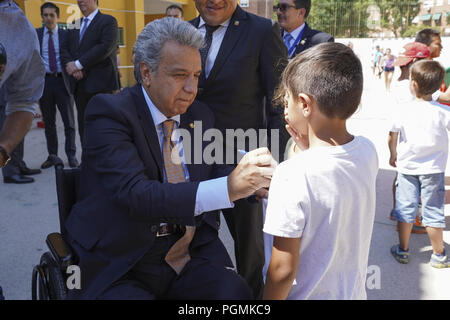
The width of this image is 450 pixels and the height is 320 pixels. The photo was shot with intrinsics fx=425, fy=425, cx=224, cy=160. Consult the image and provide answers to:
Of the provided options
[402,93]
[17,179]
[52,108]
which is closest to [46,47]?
[52,108]

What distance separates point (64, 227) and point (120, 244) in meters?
0.31

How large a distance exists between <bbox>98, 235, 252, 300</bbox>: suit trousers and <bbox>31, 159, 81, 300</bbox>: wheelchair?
18cm

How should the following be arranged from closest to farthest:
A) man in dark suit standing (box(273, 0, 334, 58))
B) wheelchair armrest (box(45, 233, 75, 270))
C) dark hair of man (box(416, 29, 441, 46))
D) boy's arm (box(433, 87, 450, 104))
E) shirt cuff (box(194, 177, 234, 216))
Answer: shirt cuff (box(194, 177, 234, 216)) < wheelchair armrest (box(45, 233, 75, 270)) < boy's arm (box(433, 87, 450, 104)) < man in dark suit standing (box(273, 0, 334, 58)) < dark hair of man (box(416, 29, 441, 46))

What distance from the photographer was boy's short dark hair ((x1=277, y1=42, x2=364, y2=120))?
1.31m

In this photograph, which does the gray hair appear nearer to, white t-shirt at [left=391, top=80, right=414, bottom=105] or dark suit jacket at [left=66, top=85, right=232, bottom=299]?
dark suit jacket at [left=66, top=85, right=232, bottom=299]

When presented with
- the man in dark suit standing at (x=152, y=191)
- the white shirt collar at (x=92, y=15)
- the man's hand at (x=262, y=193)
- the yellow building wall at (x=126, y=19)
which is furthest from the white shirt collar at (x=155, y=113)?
the yellow building wall at (x=126, y=19)

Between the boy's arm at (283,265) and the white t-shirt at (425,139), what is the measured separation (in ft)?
6.46

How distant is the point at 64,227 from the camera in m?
1.71

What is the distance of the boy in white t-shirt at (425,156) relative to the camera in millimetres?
2938

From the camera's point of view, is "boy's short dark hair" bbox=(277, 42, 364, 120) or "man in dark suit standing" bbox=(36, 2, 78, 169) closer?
"boy's short dark hair" bbox=(277, 42, 364, 120)

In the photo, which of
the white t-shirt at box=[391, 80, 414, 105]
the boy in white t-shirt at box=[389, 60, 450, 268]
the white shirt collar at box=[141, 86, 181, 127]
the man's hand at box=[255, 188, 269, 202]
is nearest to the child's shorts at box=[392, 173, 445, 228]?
the boy in white t-shirt at box=[389, 60, 450, 268]

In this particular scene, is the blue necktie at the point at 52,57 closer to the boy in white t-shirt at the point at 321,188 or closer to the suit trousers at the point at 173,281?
the suit trousers at the point at 173,281
